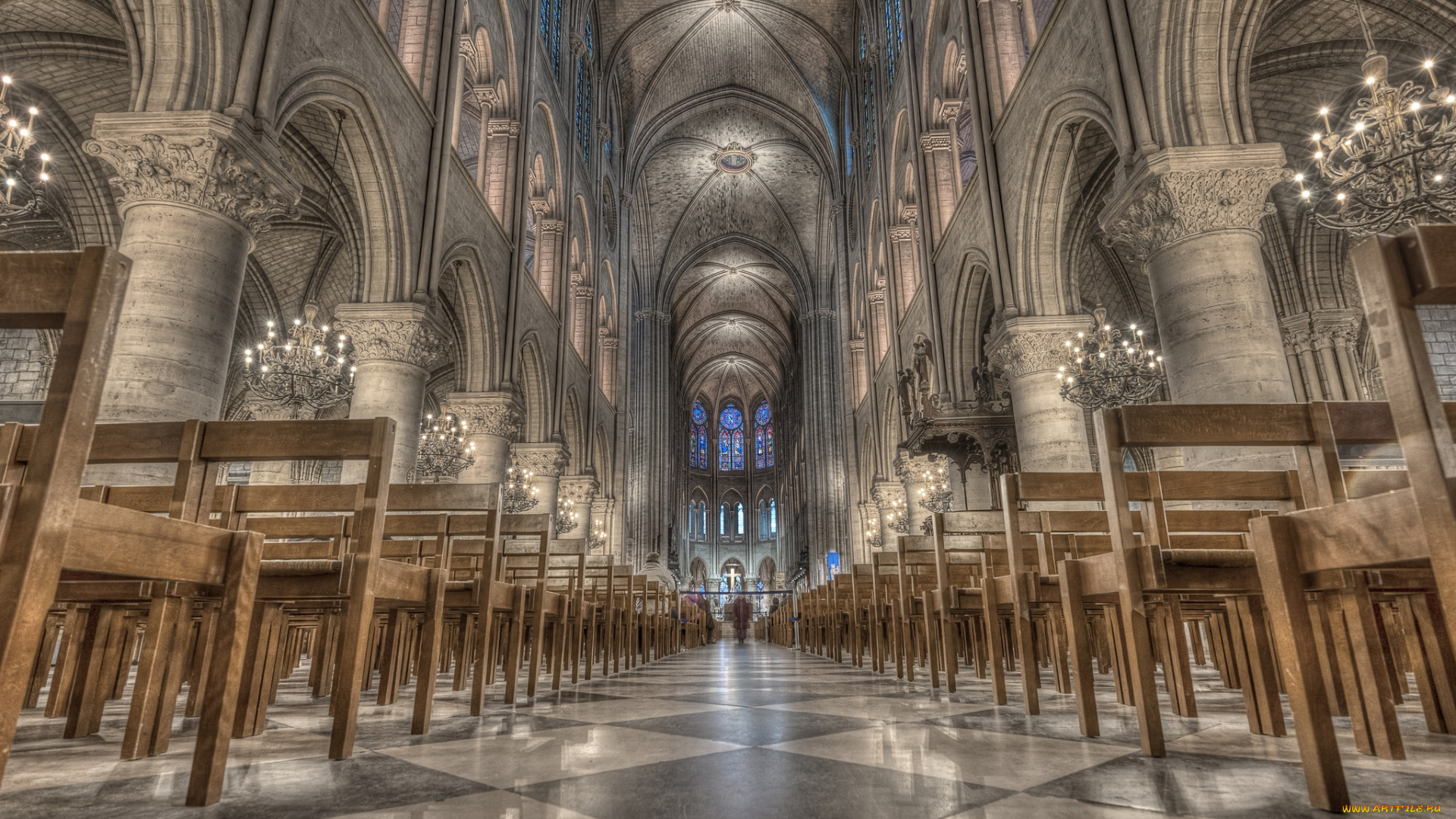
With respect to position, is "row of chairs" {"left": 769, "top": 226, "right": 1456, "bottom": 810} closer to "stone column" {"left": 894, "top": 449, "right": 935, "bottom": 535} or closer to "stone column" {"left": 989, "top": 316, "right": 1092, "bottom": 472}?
"stone column" {"left": 989, "top": 316, "right": 1092, "bottom": 472}

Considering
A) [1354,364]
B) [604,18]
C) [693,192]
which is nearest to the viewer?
[1354,364]

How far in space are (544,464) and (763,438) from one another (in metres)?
33.4

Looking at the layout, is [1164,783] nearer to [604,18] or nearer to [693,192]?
[604,18]

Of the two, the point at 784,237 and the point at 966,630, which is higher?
the point at 784,237

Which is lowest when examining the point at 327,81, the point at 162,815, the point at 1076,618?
the point at 162,815

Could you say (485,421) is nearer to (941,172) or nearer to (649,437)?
(941,172)

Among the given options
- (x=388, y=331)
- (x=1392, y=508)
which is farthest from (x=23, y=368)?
(x=1392, y=508)

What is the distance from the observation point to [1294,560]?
5.11 ft

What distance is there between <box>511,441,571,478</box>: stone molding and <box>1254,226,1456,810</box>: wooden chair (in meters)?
12.9

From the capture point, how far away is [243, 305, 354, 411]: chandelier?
7.27m

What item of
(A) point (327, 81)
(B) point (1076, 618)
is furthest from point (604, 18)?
(B) point (1076, 618)

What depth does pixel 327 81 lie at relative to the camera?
700 cm

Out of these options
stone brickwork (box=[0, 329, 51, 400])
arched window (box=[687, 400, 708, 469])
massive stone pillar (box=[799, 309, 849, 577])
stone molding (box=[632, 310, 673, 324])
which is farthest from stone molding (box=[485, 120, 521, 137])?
arched window (box=[687, 400, 708, 469])

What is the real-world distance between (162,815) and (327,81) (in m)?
7.26
